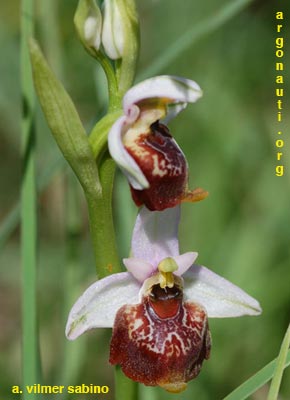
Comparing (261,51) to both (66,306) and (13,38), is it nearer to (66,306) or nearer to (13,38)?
(13,38)

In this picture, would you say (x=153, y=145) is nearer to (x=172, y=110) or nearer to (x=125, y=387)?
(x=172, y=110)

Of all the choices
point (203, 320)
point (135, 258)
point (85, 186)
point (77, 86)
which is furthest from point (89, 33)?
point (77, 86)

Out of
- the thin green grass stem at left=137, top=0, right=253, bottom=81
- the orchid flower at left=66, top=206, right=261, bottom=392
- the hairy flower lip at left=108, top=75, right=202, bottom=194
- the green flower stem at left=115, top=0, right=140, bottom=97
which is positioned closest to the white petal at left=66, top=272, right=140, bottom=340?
the orchid flower at left=66, top=206, right=261, bottom=392

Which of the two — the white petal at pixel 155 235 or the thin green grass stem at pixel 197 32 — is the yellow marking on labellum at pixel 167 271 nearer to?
the white petal at pixel 155 235

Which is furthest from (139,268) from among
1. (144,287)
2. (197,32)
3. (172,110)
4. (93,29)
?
(197,32)

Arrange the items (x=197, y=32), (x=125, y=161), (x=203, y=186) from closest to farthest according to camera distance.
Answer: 1. (x=125, y=161)
2. (x=197, y=32)
3. (x=203, y=186)
